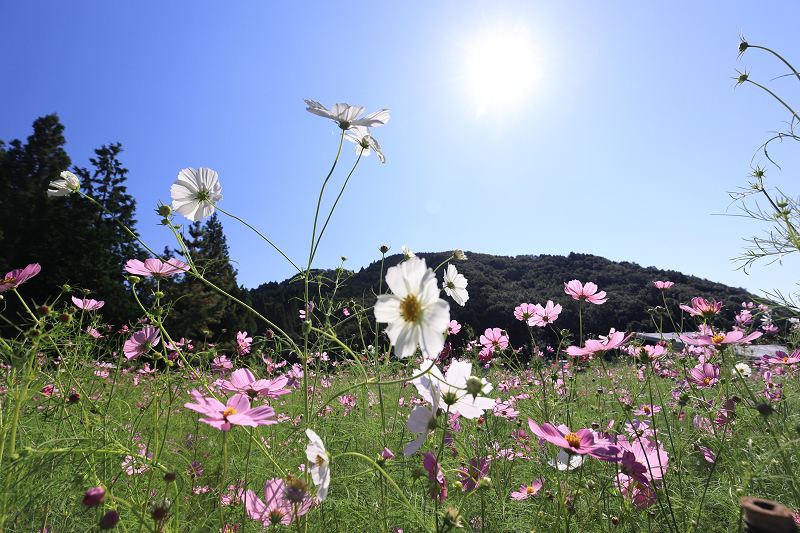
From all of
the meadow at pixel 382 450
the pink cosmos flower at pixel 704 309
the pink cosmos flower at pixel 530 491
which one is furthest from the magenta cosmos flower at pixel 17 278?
the pink cosmos flower at pixel 704 309

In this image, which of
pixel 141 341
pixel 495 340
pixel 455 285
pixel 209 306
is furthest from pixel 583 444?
pixel 209 306

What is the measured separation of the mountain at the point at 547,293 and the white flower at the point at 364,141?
3.35 meters

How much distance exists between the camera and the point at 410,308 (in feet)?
1.74

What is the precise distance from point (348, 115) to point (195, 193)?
442 millimetres

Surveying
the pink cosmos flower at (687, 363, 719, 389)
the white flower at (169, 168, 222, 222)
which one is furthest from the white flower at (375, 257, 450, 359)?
the pink cosmos flower at (687, 363, 719, 389)

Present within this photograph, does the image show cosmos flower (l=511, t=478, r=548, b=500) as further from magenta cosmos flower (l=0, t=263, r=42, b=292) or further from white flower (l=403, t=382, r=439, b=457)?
magenta cosmos flower (l=0, t=263, r=42, b=292)

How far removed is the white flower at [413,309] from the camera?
47cm

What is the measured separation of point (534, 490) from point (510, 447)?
67 cm

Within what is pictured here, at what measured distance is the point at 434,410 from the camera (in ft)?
1.98

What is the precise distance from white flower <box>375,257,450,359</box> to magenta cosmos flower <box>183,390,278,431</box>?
22cm

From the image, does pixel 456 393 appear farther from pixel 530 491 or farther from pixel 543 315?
pixel 543 315

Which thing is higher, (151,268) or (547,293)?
(547,293)

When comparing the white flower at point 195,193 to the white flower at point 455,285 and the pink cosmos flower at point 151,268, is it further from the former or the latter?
the white flower at point 455,285

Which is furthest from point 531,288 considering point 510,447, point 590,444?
point 590,444
